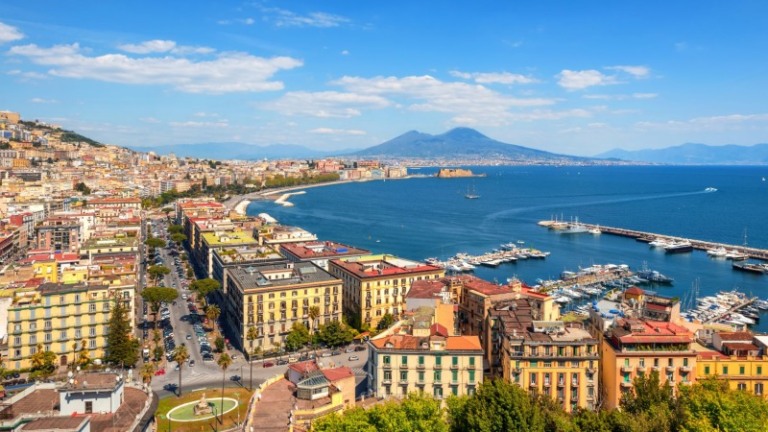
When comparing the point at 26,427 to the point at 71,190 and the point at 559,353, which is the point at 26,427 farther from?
the point at 71,190

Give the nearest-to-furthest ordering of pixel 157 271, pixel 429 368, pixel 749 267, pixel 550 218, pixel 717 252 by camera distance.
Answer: pixel 429 368, pixel 157 271, pixel 749 267, pixel 717 252, pixel 550 218

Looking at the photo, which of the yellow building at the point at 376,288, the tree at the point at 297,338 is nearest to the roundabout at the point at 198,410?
the tree at the point at 297,338

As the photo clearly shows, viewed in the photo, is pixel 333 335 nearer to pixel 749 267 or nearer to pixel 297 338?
pixel 297 338

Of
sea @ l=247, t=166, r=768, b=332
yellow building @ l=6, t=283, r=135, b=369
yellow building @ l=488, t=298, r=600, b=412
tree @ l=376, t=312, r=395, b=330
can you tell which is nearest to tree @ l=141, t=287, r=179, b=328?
yellow building @ l=6, t=283, r=135, b=369

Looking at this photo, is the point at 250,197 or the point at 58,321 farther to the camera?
the point at 250,197

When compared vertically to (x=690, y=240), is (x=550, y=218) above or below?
above

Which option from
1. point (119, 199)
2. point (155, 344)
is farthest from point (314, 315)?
point (119, 199)

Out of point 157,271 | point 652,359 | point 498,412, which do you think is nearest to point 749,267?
point 652,359
